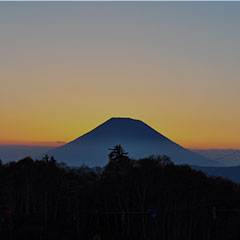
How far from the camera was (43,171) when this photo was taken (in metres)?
93.9

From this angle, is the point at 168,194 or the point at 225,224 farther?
the point at 168,194

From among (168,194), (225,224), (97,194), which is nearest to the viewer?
(225,224)

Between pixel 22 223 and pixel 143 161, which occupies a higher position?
pixel 143 161

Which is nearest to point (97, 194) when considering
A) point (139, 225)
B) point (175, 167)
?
point (139, 225)

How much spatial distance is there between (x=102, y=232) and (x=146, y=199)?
32.9 feet

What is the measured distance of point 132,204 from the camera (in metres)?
79.6

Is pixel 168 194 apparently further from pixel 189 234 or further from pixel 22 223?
pixel 22 223

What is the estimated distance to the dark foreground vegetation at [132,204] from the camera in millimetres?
72125

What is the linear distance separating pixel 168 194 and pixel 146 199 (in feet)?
13.1

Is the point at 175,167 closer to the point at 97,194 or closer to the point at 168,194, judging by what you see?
the point at 168,194

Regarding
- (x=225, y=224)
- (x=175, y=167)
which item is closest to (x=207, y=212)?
(x=225, y=224)

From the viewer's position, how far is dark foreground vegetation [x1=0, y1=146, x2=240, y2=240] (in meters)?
72.1

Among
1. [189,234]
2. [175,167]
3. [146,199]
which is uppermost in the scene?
[175,167]

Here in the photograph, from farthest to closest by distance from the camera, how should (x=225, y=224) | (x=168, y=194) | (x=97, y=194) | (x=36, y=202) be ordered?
(x=36, y=202), (x=97, y=194), (x=168, y=194), (x=225, y=224)
